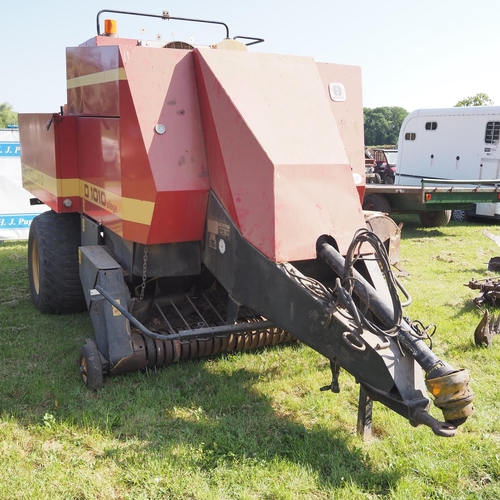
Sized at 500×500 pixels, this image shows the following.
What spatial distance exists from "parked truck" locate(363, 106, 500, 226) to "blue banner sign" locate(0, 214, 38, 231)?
636cm

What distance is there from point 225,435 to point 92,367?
1.07 m

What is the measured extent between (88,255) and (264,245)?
5.53ft

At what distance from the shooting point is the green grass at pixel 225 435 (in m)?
2.92

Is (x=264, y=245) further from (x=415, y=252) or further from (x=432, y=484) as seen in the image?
(x=415, y=252)

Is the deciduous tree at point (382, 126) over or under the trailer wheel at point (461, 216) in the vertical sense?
over

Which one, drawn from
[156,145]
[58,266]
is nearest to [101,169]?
[156,145]

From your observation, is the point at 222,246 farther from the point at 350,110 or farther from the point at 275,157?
A: the point at 350,110

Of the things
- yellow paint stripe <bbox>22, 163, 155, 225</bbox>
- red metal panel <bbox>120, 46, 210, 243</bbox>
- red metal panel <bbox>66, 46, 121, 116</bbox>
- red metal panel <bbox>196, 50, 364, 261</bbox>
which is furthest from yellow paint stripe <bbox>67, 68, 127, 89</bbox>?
yellow paint stripe <bbox>22, 163, 155, 225</bbox>

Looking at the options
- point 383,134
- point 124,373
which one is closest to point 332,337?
point 124,373

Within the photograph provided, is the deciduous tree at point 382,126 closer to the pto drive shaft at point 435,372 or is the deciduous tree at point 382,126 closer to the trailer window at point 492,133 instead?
the trailer window at point 492,133

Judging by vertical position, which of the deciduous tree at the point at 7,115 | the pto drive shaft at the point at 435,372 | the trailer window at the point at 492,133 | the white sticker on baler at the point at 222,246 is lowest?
the pto drive shaft at the point at 435,372

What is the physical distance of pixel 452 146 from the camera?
13758 mm

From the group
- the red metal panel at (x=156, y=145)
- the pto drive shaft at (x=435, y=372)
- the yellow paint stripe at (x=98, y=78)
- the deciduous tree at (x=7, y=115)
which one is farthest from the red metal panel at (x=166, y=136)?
the deciduous tree at (x=7, y=115)

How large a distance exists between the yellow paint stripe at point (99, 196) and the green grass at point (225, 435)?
3.77 ft
